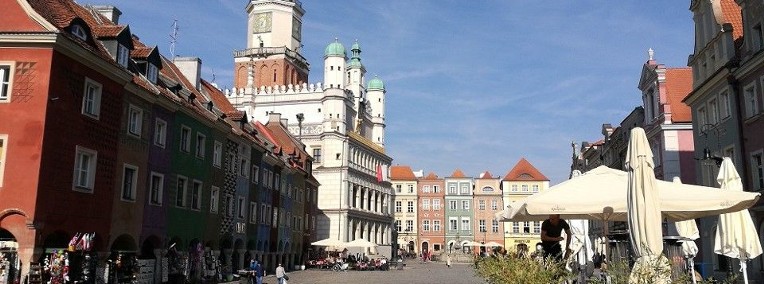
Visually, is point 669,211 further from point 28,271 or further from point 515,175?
point 515,175

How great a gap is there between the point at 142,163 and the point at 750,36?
24013 mm

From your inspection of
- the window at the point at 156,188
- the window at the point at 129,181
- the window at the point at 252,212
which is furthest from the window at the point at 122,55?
the window at the point at 252,212

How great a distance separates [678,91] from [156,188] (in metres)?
30.2

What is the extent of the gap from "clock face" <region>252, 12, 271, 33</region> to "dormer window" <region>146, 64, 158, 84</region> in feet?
183

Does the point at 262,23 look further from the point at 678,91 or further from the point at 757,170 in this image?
the point at 757,170

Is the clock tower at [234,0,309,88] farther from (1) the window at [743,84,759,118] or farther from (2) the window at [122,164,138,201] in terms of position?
(1) the window at [743,84,759,118]

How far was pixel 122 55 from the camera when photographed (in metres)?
24.3

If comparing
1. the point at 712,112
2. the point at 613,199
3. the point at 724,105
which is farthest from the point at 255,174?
the point at 613,199

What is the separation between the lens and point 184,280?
2825cm

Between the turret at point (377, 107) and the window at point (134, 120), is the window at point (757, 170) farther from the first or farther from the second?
the turret at point (377, 107)

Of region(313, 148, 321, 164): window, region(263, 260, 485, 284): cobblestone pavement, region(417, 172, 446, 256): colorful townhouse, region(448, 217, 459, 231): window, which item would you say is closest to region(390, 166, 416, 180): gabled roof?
region(417, 172, 446, 256): colorful townhouse

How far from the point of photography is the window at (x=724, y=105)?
28.1m

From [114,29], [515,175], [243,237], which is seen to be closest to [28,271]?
[114,29]

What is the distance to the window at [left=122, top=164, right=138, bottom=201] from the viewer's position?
2345cm
